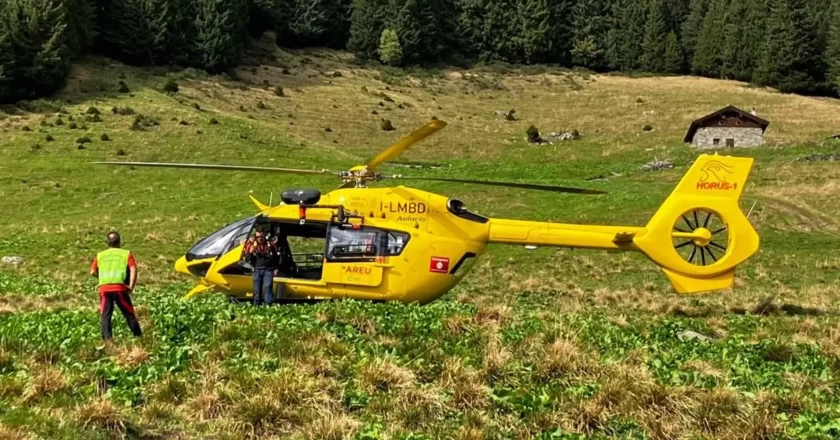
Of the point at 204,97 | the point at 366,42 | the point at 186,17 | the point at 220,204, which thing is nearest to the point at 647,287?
the point at 220,204

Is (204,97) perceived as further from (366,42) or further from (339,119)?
(366,42)

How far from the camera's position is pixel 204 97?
69.3 metres

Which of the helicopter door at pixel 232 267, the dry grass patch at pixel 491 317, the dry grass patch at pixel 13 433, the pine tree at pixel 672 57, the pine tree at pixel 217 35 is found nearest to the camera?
the dry grass patch at pixel 13 433

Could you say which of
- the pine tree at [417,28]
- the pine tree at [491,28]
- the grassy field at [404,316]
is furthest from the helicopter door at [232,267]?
the pine tree at [491,28]

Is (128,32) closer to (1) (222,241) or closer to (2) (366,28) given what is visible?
(2) (366,28)

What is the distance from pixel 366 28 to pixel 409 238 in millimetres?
95656

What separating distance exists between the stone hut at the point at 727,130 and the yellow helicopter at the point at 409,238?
149 ft

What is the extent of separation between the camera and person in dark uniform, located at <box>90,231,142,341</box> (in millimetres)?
10523

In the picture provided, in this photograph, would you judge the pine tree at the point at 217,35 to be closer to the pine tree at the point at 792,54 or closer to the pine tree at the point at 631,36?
the pine tree at the point at 631,36

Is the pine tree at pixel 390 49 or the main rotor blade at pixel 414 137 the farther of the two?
the pine tree at pixel 390 49

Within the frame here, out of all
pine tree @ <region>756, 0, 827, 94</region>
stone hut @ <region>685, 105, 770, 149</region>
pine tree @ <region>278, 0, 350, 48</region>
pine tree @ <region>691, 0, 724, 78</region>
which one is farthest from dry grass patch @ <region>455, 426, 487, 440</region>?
pine tree @ <region>691, 0, 724, 78</region>

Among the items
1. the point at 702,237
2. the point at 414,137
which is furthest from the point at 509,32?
the point at 414,137

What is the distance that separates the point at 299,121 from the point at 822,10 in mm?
85738

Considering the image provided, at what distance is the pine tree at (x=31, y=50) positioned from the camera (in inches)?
2295
